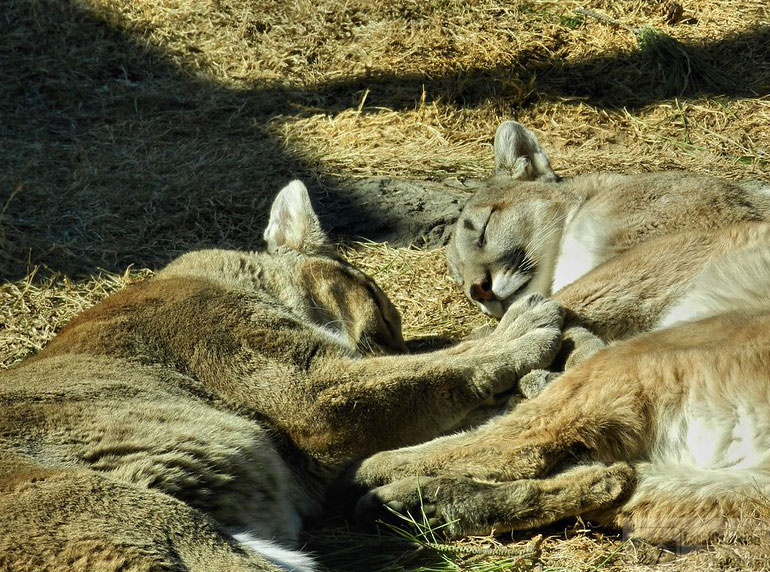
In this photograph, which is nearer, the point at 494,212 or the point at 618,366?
the point at 618,366

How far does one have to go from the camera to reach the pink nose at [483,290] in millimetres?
6051

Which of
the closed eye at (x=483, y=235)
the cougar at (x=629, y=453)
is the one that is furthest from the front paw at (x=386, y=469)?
the closed eye at (x=483, y=235)

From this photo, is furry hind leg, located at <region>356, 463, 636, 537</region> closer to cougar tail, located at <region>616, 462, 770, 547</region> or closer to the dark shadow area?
cougar tail, located at <region>616, 462, 770, 547</region>

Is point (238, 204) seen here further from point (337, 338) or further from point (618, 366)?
point (618, 366)

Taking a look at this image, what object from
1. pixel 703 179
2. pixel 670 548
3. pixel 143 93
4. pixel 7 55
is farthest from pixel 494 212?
pixel 7 55

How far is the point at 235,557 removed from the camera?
2965mm

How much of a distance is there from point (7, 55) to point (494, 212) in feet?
19.9

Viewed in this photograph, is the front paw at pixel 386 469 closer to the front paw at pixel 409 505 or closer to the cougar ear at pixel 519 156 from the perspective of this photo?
the front paw at pixel 409 505

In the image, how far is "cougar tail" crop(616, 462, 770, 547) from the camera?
3232 mm

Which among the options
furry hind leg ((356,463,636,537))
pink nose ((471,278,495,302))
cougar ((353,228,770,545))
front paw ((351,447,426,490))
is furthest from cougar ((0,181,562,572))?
pink nose ((471,278,495,302))

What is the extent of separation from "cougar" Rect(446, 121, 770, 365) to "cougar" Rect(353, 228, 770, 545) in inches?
42.3

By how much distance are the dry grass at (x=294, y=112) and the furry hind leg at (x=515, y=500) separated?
233cm

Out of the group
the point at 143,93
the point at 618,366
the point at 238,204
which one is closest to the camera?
the point at 618,366

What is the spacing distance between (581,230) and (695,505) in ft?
9.42
